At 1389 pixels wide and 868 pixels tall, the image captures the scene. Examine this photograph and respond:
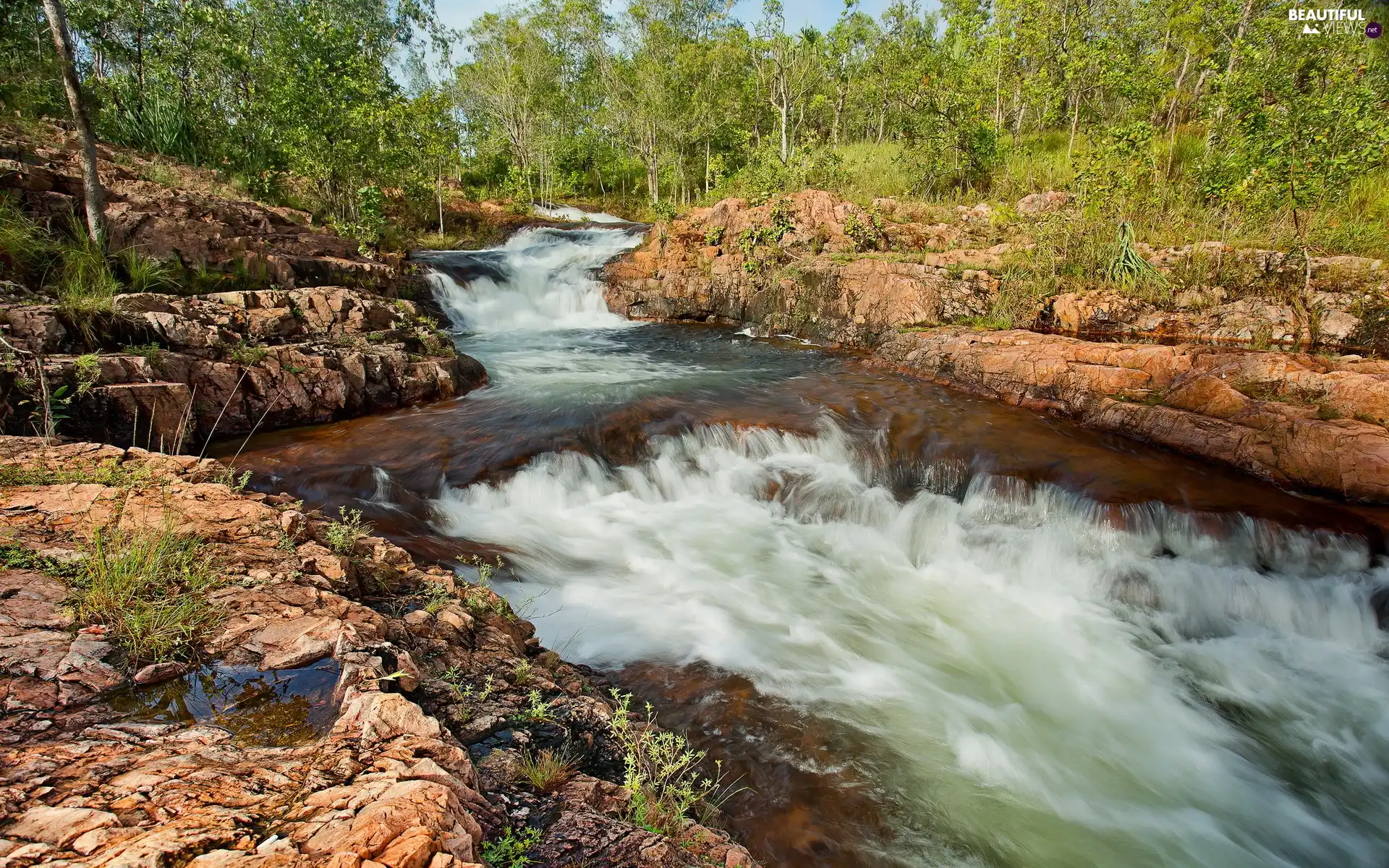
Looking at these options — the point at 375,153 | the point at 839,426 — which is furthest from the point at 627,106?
the point at 839,426

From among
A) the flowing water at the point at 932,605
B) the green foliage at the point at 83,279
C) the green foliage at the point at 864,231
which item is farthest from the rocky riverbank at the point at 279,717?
the green foliage at the point at 864,231

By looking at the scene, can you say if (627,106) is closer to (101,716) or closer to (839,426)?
(839,426)

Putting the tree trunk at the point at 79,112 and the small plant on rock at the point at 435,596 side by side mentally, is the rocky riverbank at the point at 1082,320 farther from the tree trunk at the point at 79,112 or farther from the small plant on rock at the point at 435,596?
the tree trunk at the point at 79,112

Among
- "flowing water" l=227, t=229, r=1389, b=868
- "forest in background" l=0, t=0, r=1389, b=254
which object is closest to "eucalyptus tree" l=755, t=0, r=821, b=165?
"forest in background" l=0, t=0, r=1389, b=254

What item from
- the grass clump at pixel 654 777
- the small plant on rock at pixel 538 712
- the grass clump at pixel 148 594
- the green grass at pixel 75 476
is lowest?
the grass clump at pixel 654 777

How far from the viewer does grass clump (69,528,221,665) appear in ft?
7.23

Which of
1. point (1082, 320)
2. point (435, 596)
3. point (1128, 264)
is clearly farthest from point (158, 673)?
point (1128, 264)

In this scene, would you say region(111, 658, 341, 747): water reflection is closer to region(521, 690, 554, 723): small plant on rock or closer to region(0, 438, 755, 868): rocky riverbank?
region(0, 438, 755, 868): rocky riverbank

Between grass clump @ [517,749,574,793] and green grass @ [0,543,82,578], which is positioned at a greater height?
green grass @ [0,543,82,578]

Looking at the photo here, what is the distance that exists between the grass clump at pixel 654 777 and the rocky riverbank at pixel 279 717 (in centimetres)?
3

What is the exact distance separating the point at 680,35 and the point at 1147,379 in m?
30.9

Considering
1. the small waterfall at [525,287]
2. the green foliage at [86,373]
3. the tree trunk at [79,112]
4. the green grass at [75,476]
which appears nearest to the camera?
the green grass at [75,476]

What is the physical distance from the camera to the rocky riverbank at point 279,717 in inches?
53.6

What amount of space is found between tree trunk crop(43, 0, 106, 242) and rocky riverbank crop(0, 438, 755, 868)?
5.58 m
